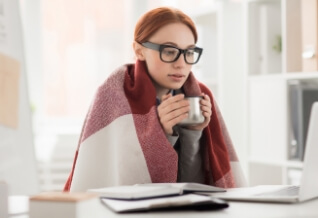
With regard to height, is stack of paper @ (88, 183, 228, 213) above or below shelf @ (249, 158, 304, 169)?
above

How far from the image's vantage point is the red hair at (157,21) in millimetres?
1487

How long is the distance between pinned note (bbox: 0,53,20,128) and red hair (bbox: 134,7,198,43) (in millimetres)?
393

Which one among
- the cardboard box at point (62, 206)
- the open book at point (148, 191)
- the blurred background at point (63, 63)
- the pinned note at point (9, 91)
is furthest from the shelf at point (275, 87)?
the cardboard box at point (62, 206)

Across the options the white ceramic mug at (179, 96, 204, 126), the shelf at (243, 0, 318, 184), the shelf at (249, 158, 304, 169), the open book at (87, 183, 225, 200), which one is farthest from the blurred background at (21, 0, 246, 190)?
the open book at (87, 183, 225, 200)

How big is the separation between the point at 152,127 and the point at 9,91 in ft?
1.56

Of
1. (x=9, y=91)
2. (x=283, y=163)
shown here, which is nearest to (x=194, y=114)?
(x=9, y=91)

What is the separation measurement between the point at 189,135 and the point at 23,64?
576 millimetres

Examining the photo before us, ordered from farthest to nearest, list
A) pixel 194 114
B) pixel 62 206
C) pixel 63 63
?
pixel 63 63 < pixel 194 114 < pixel 62 206

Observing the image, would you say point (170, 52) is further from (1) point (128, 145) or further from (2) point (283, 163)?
(2) point (283, 163)

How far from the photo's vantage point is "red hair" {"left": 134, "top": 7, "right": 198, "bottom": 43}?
149 cm

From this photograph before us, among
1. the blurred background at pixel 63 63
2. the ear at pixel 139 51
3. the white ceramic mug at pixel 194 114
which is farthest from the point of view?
the blurred background at pixel 63 63

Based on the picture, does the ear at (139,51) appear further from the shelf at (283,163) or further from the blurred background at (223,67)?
the shelf at (283,163)

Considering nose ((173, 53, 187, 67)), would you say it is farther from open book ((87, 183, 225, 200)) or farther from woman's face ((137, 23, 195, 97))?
open book ((87, 183, 225, 200))

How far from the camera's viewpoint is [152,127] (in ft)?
4.66
